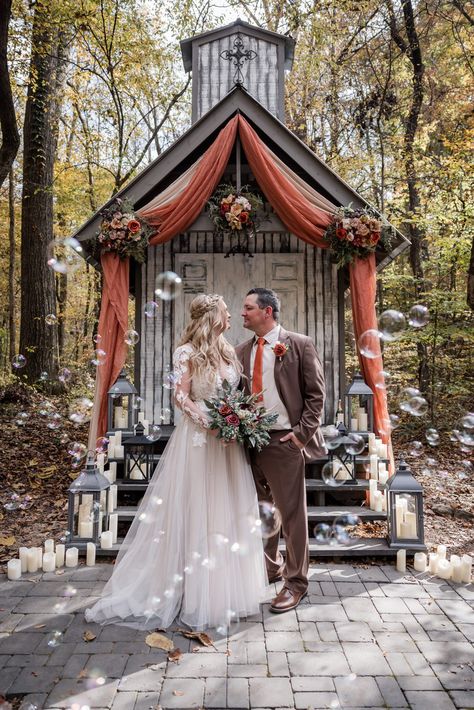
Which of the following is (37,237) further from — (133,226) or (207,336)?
(207,336)

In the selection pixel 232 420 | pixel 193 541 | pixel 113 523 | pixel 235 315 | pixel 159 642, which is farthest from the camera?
pixel 235 315

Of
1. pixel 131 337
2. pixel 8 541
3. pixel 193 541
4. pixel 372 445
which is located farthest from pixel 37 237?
pixel 193 541

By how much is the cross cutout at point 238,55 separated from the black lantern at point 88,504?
803 cm

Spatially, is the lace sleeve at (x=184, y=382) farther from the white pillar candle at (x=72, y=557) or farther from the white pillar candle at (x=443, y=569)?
the white pillar candle at (x=443, y=569)

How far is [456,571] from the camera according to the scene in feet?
15.6

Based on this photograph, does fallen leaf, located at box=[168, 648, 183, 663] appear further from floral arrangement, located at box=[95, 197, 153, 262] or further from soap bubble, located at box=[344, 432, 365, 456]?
floral arrangement, located at box=[95, 197, 153, 262]

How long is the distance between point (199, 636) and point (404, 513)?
8.50 feet

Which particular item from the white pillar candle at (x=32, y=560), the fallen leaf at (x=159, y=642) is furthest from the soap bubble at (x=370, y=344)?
the white pillar candle at (x=32, y=560)

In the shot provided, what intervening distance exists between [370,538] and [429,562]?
1.99 feet

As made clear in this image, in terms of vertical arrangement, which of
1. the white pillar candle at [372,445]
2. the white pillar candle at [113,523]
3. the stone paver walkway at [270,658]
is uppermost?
the white pillar candle at [372,445]

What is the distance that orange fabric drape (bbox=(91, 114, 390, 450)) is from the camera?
6727mm

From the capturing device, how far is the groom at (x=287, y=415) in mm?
4188

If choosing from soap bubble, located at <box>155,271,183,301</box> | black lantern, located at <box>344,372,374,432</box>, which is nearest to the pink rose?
black lantern, located at <box>344,372,374,432</box>

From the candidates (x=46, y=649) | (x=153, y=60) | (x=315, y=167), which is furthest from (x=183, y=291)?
(x=153, y=60)
